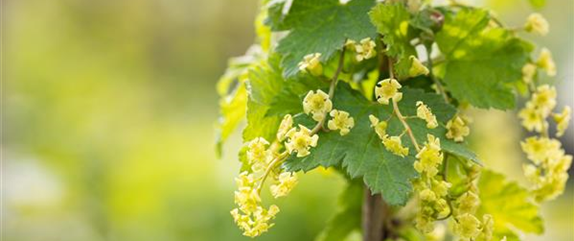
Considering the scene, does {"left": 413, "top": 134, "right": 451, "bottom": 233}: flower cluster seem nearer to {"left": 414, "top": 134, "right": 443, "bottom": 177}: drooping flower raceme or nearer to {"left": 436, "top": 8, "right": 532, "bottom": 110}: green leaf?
{"left": 414, "top": 134, "right": 443, "bottom": 177}: drooping flower raceme

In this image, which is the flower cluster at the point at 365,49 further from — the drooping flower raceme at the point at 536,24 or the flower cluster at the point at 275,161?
the drooping flower raceme at the point at 536,24

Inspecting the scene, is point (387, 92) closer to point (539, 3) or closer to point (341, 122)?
point (341, 122)

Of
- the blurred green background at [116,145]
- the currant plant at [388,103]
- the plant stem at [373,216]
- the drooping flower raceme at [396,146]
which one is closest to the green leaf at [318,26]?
the currant plant at [388,103]

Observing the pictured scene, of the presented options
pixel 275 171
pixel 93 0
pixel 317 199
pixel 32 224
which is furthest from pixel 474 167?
pixel 93 0

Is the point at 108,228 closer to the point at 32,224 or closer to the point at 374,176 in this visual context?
the point at 32,224

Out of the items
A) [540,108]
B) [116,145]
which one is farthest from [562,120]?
[116,145]

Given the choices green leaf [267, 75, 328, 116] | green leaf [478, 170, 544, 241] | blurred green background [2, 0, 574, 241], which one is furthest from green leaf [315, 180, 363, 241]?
blurred green background [2, 0, 574, 241]

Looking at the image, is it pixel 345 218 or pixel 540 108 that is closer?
pixel 540 108
